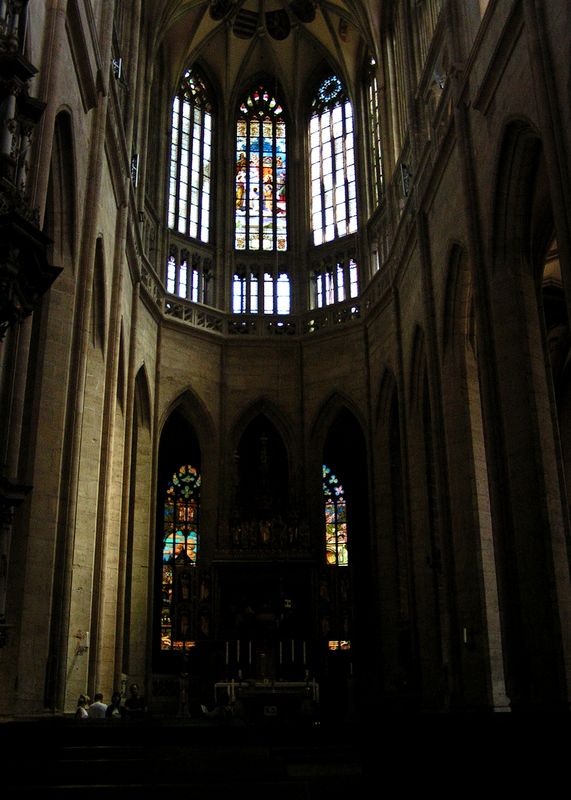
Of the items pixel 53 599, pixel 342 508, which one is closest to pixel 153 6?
pixel 342 508

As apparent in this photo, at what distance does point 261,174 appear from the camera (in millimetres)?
28859

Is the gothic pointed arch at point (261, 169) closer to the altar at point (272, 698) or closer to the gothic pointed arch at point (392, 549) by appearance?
the gothic pointed arch at point (392, 549)

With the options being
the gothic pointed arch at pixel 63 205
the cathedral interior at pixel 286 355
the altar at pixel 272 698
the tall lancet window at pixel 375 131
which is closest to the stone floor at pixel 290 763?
the cathedral interior at pixel 286 355

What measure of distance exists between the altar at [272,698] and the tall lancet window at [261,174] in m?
14.4

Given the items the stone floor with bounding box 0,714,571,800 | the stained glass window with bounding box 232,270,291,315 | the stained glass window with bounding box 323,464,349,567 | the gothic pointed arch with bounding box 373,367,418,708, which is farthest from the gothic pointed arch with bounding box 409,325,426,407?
the stone floor with bounding box 0,714,571,800

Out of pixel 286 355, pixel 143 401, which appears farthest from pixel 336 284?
pixel 143 401

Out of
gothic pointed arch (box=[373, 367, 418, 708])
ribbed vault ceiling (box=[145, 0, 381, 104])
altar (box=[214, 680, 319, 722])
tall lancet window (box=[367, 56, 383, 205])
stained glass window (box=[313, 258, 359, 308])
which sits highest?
ribbed vault ceiling (box=[145, 0, 381, 104])

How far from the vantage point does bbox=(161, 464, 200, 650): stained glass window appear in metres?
23.8

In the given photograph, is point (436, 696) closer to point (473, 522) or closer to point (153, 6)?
point (473, 522)

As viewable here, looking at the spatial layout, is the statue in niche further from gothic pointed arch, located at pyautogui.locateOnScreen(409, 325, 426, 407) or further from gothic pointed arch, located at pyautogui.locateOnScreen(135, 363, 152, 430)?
gothic pointed arch, located at pyautogui.locateOnScreen(409, 325, 426, 407)

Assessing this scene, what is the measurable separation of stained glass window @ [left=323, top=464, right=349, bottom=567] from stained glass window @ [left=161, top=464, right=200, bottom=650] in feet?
13.3

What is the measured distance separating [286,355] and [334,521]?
5.43 m

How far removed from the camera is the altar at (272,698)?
672 inches

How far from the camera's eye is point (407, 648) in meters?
21.4
